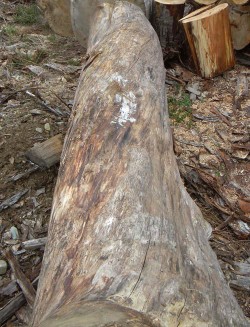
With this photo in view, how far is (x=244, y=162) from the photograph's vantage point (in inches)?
149

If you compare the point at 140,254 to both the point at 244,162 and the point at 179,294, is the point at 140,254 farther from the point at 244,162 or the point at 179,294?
the point at 244,162

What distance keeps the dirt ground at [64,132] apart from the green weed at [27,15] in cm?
26

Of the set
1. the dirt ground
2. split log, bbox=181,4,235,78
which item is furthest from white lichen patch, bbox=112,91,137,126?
split log, bbox=181,4,235,78

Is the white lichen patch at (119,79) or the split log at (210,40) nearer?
the white lichen patch at (119,79)

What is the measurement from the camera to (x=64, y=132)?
3838mm

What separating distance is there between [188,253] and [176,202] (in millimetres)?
343

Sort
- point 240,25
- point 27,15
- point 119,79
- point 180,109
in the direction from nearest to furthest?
1. point 119,79
2. point 180,109
3. point 240,25
4. point 27,15

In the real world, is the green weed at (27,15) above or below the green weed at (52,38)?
above

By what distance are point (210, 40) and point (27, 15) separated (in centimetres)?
250

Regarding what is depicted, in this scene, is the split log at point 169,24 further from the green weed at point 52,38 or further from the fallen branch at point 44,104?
the fallen branch at point 44,104

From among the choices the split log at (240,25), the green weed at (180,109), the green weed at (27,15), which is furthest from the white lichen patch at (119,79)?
the green weed at (27,15)

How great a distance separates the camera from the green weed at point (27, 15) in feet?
19.2

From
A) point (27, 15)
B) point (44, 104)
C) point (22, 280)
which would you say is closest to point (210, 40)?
point (44, 104)

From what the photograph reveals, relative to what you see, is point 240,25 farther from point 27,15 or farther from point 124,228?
point 124,228
